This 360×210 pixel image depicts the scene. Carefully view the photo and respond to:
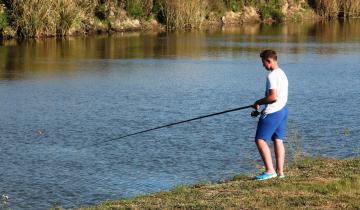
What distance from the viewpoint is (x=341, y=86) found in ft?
81.1

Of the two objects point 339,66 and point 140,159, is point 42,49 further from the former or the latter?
point 140,159

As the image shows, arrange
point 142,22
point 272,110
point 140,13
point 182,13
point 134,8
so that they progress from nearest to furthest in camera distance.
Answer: point 272,110 < point 134,8 < point 140,13 < point 142,22 < point 182,13

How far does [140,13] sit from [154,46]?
38.4 feet

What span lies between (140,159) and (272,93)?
4.76m

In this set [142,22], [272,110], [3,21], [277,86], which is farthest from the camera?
[142,22]

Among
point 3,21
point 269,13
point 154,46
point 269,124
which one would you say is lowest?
point 154,46

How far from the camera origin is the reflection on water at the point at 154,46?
31.2 meters

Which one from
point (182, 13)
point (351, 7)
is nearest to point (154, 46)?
point (182, 13)

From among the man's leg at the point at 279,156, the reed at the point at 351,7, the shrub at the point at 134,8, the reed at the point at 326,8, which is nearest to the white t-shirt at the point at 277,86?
the man's leg at the point at 279,156

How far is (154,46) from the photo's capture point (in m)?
38.5

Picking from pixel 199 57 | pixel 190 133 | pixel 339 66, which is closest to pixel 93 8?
pixel 199 57

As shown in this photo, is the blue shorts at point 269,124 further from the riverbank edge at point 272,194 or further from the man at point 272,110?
the riverbank edge at point 272,194

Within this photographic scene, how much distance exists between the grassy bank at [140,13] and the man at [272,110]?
105ft

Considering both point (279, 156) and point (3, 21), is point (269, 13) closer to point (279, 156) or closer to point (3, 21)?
point (3, 21)
